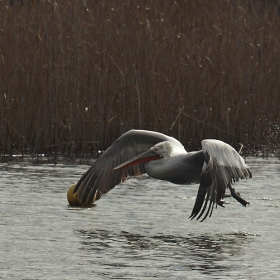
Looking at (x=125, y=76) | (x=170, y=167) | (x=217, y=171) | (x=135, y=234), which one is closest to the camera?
(x=217, y=171)

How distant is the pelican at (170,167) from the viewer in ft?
20.7

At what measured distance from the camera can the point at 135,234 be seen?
6.47 meters

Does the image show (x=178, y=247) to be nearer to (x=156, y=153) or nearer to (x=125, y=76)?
(x=156, y=153)

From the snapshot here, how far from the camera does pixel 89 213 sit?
24.2 feet

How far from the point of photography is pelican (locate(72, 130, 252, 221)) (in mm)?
6301

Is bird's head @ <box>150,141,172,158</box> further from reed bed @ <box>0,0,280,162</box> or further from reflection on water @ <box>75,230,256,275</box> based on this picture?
reed bed @ <box>0,0,280,162</box>

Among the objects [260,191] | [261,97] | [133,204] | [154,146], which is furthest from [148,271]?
[261,97]

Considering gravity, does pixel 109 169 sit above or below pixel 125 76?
below

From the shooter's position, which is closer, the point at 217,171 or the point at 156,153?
the point at 217,171

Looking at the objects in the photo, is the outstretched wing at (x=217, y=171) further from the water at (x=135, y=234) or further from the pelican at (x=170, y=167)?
the water at (x=135, y=234)

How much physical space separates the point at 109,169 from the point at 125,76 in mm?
2894

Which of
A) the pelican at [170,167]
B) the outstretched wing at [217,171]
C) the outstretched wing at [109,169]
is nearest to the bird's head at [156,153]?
the pelican at [170,167]

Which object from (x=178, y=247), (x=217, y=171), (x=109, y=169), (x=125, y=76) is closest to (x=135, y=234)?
(x=178, y=247)

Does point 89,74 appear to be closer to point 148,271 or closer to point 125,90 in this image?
point 125,90
